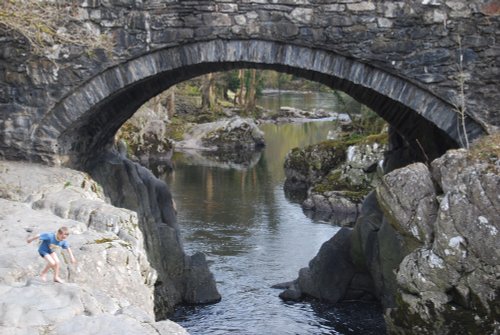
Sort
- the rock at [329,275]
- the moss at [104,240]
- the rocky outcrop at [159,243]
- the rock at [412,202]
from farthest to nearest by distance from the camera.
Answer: the rock at [329,275], the rocky outcrop at [159,243], the rock at [412,202], the moss at [104,240]

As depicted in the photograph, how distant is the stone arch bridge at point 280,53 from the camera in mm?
12398

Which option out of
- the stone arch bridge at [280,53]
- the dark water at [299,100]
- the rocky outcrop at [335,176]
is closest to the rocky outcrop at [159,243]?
the stone arch bridge at [280,53]

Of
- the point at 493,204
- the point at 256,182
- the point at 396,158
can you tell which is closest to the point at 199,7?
the point at 493,204

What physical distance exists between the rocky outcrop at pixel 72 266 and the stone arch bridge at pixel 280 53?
1419 mm

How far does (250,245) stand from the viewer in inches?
808

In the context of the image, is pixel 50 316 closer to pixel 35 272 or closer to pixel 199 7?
pixel 35 272

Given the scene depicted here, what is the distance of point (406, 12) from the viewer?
12.4 metres

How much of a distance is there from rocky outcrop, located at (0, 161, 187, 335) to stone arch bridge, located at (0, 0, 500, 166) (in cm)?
142

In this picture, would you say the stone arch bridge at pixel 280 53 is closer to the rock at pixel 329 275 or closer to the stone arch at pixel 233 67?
the stone arch at pixel 233 67

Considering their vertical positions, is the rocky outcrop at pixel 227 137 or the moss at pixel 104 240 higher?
the rocky outcrop at pixel 227 137

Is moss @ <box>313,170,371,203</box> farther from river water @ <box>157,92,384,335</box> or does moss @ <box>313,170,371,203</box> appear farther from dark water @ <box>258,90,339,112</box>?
dark water @ <box>258,90,339,112</box>

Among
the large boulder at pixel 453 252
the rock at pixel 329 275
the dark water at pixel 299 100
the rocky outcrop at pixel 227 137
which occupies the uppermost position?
the dark water at pixel 299 100

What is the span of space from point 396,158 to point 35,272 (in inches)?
449

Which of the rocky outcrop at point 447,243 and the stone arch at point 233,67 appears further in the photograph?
the stone arch at point 233,67
